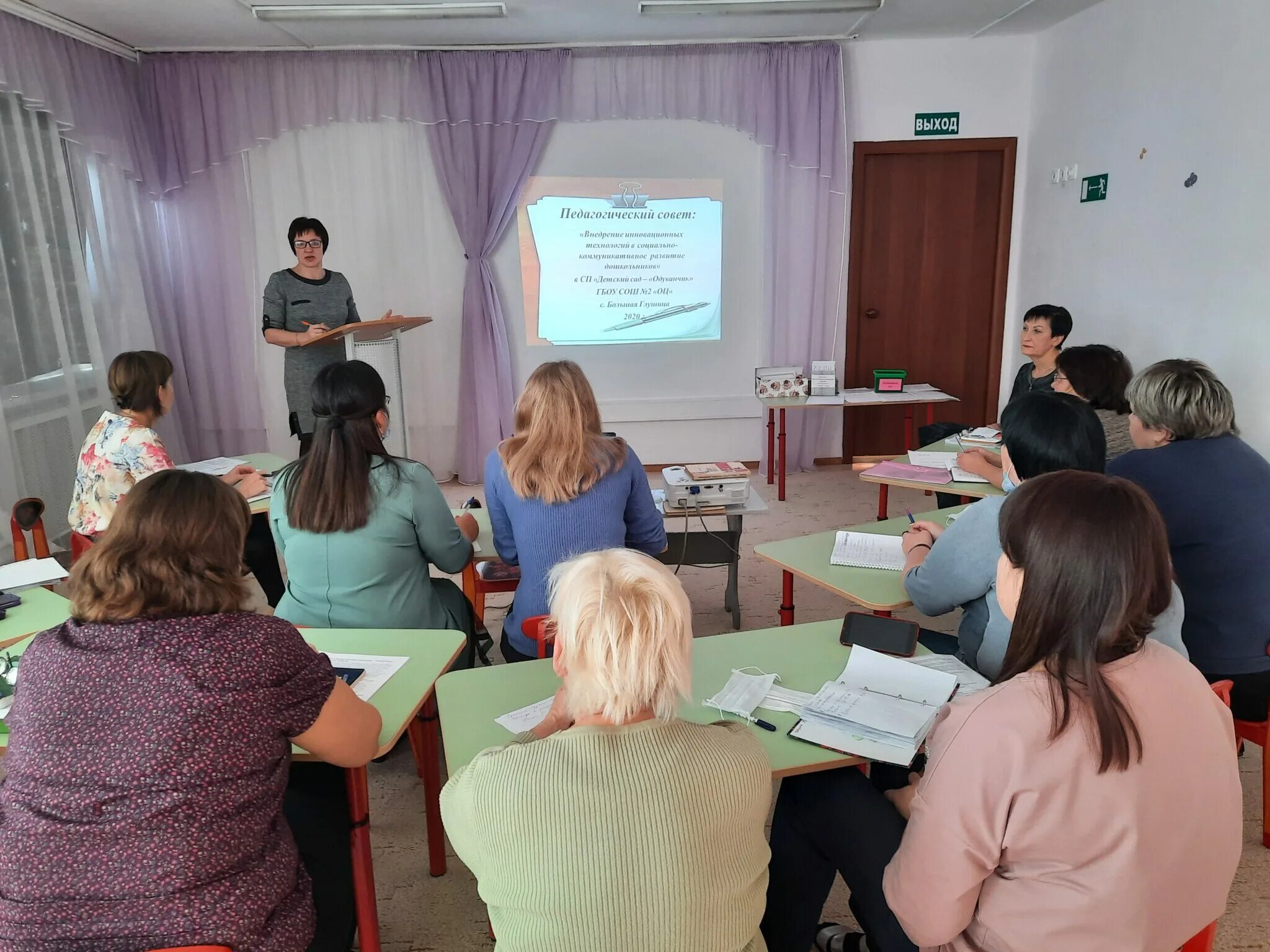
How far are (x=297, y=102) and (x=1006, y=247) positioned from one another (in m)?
4.60

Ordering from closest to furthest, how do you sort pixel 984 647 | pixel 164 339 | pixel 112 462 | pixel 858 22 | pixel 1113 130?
pixel 984 647, pixel 112 462, pixel 1113 130, pixel 858 22, pixel 164 339

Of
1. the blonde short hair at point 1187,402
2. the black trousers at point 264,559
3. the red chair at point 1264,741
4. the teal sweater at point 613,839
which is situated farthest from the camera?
the black trousers at point 264,559

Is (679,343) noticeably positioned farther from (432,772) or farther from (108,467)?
(432,772)

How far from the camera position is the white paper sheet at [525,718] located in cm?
159

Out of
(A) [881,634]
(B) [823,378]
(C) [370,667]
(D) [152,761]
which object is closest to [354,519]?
(C) [370,667]

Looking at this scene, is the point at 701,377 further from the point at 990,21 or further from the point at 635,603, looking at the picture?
the point at 635,603

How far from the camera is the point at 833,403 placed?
524 centimetres

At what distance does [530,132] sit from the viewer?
5367mm

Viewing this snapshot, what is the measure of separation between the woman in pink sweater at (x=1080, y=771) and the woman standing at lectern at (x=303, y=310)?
156 inches

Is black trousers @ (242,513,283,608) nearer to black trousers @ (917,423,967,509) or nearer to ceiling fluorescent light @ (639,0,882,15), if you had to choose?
black trousers @ (917,423,967,509)

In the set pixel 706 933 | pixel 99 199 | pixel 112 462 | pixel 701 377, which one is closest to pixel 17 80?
pixel 99 199

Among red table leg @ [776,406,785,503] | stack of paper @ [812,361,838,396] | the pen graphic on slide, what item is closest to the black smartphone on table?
red table leg @ [776,406,785,503]

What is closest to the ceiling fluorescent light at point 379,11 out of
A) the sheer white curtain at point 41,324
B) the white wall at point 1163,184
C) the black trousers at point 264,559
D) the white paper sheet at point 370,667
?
the sheer white curtain at point 41,324

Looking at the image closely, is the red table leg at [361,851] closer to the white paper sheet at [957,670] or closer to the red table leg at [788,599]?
the white paper sheet at [957,670]
